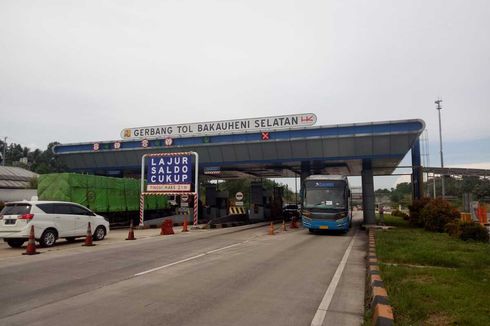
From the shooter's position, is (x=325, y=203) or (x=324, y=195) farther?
(x=324, y=195)

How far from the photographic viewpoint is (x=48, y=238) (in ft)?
49.0

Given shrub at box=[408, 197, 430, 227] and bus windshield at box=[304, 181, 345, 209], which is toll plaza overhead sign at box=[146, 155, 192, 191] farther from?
shrub at box=[408, 197, 430, 227]

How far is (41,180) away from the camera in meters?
24.5

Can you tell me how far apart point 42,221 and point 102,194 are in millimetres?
11918

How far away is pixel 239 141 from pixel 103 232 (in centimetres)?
1650

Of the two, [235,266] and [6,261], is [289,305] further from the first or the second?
[6,261]

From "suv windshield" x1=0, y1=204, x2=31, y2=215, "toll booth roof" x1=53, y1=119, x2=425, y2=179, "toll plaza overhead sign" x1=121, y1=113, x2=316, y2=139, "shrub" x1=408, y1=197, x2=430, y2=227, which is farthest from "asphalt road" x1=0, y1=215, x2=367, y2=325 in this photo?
"toll plaza overhead sign" x1=121, y1=113, x2=316, y2=139

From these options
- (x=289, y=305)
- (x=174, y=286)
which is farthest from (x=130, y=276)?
(x=289, y=305)

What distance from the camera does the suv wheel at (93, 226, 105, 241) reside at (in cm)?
1756

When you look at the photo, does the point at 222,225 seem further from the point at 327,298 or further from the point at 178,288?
the point at 327,298

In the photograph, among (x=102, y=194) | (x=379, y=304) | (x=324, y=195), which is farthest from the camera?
(x=102, y=194)

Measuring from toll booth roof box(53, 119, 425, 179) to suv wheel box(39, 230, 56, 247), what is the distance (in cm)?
1921

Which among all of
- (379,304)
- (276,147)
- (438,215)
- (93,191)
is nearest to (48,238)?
(93,191)

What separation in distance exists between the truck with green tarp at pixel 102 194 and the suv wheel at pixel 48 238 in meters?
8.92
